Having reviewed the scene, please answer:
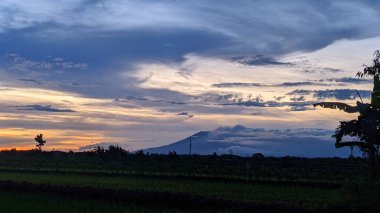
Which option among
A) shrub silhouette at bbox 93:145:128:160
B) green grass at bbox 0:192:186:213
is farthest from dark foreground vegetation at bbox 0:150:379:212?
shrub silhouette at bbox 93:145:128:160

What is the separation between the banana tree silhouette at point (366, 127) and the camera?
53.3 feet

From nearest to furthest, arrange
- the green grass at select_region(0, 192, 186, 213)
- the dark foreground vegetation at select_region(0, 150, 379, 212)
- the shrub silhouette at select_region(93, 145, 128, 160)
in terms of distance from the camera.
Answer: the dark foreground vegetation at select_region(0, 150, 379, 212), the green grass at select_region(0, 192, 186, 213), the shrub silhouette at select_region(93, 145, 128, 160)

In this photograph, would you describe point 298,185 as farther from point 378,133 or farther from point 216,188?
point 378,133

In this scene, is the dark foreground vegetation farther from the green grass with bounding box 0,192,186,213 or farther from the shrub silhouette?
the shrub silhouette

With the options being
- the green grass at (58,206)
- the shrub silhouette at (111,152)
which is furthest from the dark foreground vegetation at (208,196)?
the shrub silhouette at (111,152)

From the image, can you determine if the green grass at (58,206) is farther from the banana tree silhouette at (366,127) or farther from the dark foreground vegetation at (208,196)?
the banana tree silhouette at (366,127)

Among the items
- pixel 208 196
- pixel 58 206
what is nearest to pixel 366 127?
pixel 208 196

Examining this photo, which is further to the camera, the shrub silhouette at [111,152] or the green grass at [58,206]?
the shrub silhouette at [111,152]

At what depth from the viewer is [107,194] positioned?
18891mm

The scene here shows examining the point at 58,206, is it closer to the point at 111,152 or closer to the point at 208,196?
the point at 208,196

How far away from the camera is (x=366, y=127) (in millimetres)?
16266

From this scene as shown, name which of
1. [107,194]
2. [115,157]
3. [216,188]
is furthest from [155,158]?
[107,194]

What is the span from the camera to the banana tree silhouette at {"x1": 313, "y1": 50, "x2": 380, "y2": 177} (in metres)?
16.2

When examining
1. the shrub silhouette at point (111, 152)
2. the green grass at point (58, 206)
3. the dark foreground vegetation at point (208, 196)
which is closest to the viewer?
the dark foreground vegetation at point (208, 196)
